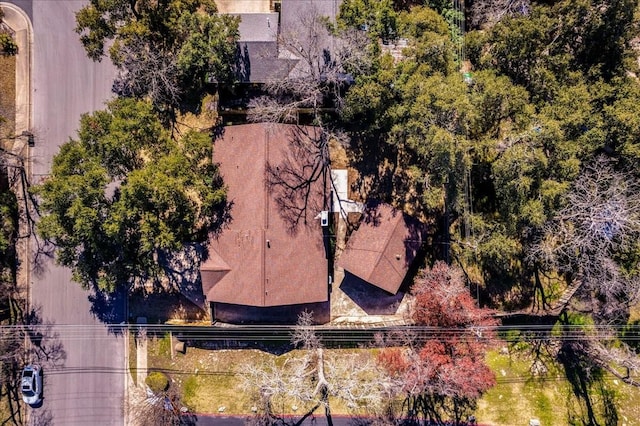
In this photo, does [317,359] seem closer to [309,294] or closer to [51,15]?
[309,294]

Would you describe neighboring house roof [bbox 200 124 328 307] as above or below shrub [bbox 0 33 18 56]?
below

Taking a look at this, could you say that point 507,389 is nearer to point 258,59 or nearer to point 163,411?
point 163,411

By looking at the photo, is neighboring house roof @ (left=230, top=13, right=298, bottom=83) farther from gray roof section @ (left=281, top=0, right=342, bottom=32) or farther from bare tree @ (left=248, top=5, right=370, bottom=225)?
gray roof section @ (left=281, top=0, right=342, bottom=32)

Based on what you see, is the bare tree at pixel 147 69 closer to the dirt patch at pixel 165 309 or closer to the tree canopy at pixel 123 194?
the tree canopy at pixel 123 194

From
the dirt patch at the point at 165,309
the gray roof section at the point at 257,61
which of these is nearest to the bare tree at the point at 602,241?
the gray roof section at the point at 257,61

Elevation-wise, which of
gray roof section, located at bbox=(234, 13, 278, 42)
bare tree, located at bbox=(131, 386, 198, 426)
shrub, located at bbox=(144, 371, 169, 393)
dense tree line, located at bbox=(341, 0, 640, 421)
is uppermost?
gray roof section, located at bbox=(234, 13, 278, 42)

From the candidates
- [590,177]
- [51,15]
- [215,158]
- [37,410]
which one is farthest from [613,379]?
[51,15]

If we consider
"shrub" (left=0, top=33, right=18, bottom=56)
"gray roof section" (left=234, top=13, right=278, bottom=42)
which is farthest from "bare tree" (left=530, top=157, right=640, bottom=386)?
"shrub" (left=0, top=33, right=18, bottom=56)
